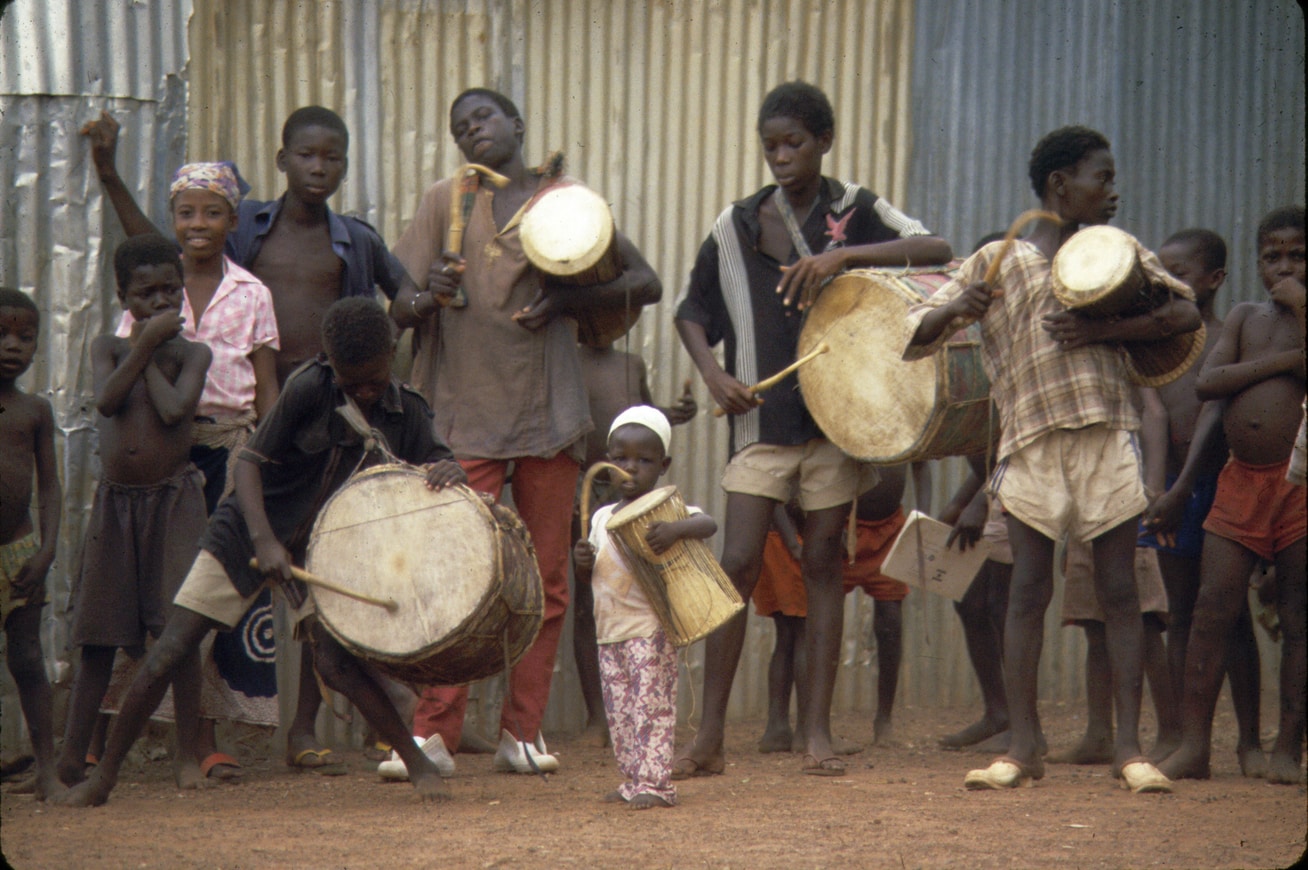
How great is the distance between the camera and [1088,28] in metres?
7.51

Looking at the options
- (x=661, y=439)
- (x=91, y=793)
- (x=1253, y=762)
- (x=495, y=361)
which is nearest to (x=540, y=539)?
(x=495, y=361)

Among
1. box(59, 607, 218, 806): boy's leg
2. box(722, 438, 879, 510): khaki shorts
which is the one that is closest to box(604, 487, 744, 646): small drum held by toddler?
box(722, 438, 879, 510): khaki shorts

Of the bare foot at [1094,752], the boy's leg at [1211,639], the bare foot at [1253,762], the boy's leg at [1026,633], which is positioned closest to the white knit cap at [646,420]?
the boy's leg at [1026,633]

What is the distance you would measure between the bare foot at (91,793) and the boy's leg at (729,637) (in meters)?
1.78

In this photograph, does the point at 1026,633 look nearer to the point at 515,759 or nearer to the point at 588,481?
the point at 588,481

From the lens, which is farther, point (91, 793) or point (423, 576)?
point (91, 793)

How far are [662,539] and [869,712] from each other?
3.03 meters

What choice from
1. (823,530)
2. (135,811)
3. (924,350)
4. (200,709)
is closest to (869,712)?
(823,530)

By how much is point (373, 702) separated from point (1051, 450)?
2254 mm

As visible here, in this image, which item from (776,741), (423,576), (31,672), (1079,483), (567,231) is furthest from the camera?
(776,741)

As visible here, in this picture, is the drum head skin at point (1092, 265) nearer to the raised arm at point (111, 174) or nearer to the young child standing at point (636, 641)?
the young child standing at point (636, 641)

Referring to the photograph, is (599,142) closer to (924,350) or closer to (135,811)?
(924,350)

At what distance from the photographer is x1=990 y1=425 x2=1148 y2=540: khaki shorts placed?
16.2ft

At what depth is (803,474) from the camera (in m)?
5.56
